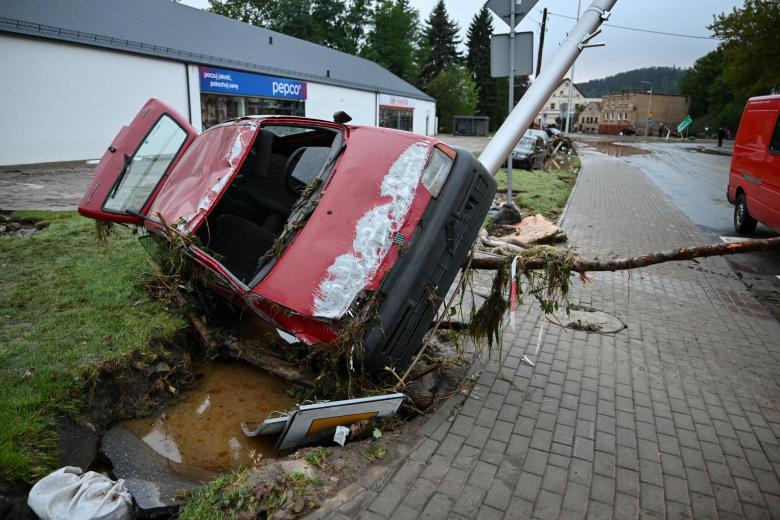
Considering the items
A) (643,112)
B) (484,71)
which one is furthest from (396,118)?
(643,112)

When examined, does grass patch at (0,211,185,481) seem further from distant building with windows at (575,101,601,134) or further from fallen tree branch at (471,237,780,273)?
distant building with windows at (575,101,601,134)

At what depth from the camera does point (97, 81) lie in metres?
18.6

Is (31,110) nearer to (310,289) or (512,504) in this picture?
(310,289)

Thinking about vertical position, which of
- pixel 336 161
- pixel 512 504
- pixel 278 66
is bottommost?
pixel 512 504

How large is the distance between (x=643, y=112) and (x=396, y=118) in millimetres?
65045

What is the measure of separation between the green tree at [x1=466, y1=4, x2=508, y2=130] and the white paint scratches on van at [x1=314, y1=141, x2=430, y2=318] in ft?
217

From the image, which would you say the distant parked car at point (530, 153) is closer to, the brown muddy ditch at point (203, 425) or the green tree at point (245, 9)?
the brown muddy ditch at point (203, 425)

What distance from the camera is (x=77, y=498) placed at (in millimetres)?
2557

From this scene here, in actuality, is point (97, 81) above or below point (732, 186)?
above

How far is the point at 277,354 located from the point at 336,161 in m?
1.76

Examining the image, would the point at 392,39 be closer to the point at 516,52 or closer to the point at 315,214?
the point at 516,52

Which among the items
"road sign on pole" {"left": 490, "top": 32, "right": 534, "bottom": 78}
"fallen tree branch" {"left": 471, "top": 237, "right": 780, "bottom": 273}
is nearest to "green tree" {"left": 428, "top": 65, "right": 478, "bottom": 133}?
"road sign on pole" {"left": 490, "top": 32, "right": 534, "bottom": 78}

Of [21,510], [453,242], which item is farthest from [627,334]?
[21,510]

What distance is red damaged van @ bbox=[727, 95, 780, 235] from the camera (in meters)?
7.68
